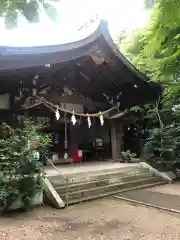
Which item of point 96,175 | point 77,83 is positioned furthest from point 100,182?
point 77,83

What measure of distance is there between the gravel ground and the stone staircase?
0.80m

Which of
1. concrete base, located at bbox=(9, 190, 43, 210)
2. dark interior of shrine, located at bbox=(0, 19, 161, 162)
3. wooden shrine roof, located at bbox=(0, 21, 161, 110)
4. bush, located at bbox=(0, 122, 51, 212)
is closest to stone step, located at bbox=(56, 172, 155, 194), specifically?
concrete base, located at bbox=(9, 190, 43, 210)

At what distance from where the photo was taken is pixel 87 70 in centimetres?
1184

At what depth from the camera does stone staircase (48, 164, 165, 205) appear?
717cm

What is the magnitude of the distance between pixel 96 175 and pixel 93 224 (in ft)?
11.5

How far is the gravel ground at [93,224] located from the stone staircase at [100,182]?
31.5 inches

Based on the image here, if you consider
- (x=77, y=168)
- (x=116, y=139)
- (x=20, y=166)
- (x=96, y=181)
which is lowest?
(x=96, y=181)

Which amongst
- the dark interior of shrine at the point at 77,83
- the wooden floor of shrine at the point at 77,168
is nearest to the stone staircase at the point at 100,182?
the wooden floor of shrine at the point at 77,168

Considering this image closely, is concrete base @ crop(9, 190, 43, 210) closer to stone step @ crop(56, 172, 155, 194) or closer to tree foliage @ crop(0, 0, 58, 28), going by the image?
stone step @ crop(56, 172, 155, 194)

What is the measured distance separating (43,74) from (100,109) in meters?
3.54

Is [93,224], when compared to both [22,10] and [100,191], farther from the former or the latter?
[22,10]

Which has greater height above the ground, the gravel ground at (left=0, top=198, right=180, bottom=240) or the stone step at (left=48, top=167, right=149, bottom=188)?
the stone step at (left=48, top=167, right=149, bottom=188)

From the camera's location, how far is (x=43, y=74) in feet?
34.6

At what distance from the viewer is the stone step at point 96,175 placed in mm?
7779
